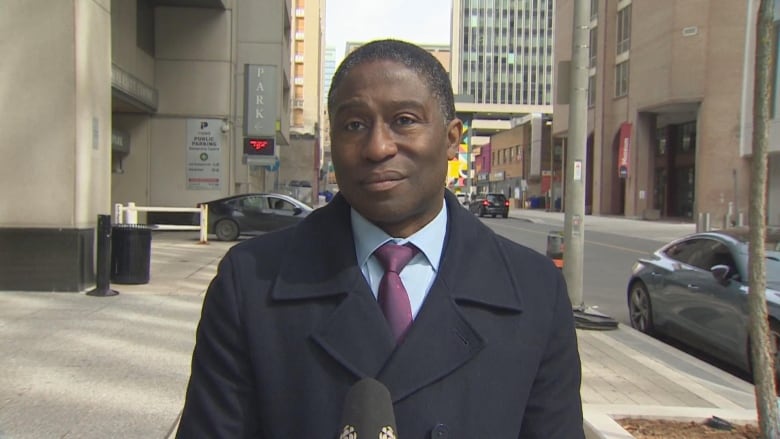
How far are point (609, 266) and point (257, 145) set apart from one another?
1227 cm

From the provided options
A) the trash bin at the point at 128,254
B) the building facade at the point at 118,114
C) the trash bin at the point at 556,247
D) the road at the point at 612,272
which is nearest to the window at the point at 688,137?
the road at the point at 612,272

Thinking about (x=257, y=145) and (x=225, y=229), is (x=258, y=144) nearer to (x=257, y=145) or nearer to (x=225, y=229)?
(x=257, y=145)

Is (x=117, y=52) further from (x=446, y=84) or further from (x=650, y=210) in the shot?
(x=650, y=210)

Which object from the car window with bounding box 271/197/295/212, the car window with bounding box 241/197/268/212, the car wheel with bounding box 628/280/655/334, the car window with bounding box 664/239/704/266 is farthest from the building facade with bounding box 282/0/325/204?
the car window with bounding box 664/239/704/266

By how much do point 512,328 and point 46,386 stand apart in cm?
453

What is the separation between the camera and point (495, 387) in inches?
56.7

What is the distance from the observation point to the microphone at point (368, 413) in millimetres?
1162

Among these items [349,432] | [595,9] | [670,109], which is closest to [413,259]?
[349,432]

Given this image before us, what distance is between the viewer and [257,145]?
21.8 meters

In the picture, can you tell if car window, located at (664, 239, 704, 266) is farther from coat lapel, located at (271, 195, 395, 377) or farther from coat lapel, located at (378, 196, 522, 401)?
coat lapel, located at (271, 195, 395, 377)

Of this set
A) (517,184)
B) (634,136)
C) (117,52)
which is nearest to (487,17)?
(517,184)

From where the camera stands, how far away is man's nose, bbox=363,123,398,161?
148 cm

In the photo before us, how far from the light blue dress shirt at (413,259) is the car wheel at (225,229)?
1749cm

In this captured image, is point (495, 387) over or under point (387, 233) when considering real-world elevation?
under
